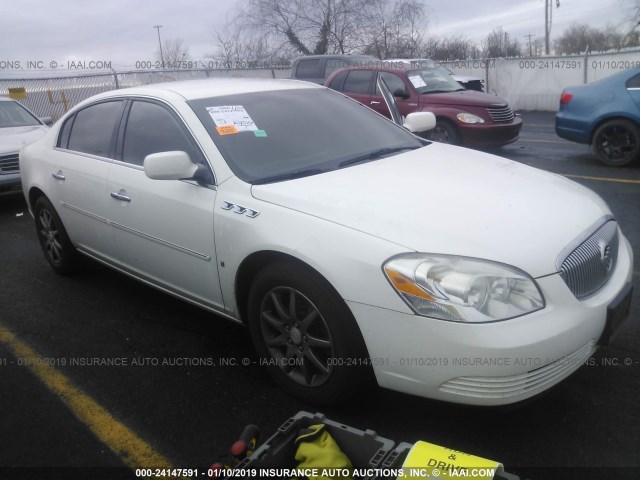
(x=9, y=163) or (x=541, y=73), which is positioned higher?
(x=541, y=73)

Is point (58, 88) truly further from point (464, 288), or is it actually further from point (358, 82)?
point (464, 288)

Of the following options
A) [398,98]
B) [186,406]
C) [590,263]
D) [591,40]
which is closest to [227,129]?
[186,406]

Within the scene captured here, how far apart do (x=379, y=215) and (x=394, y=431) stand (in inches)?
40.5

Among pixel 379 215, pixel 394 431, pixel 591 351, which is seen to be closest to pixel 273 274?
pixel 379 215

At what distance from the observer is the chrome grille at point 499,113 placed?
9625 millimetres

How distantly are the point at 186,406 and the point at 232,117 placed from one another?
1660 millimetres

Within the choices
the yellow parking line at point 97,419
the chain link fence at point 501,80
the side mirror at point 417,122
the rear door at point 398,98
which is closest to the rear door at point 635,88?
the rear door at point 398,98

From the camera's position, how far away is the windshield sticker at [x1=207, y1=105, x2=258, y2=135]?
3477 millimetres

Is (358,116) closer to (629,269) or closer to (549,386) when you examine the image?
(629,269)

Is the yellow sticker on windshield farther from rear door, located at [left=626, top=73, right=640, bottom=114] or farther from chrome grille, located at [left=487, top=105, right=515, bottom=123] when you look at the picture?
chrome grille, located at [left=487, top=105, right=515, bottom=123]

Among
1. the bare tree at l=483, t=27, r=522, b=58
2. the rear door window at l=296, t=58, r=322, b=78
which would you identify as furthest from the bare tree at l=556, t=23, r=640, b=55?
the rear door window at l=296, t=58, r=322, b=78

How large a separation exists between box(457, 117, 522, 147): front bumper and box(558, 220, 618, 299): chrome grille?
269 inches

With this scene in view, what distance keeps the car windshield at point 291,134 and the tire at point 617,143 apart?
543 cm

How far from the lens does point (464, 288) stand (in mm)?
2371
